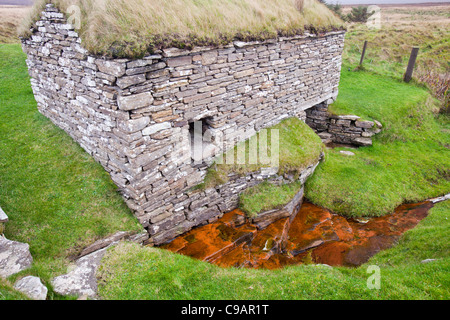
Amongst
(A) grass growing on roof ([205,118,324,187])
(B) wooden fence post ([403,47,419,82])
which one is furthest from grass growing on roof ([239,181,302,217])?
(B) wooden fence post ([403,47,419,82])

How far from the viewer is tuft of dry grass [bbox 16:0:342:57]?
5.69 meters

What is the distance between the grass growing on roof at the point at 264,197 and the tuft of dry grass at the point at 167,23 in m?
4.53

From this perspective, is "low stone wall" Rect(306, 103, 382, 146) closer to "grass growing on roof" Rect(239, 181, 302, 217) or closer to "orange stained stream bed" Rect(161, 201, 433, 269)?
"orange stained stream bed" Rect(161, 201, 433, 269)

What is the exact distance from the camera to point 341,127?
13.3 meters

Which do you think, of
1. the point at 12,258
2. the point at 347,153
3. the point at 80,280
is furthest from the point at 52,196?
the point at 347,153

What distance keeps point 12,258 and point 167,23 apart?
576 cm

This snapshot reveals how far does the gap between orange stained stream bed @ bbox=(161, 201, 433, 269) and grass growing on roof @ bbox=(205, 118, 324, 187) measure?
1380mm

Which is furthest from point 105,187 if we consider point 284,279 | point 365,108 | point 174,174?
point 365,108

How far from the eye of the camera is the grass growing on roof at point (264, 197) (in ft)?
27.7

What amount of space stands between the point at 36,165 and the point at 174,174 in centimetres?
412

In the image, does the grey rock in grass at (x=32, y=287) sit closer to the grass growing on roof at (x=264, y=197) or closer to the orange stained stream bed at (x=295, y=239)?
the orange stained stream bed at (x=295, y=239)

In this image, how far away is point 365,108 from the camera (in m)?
14.0

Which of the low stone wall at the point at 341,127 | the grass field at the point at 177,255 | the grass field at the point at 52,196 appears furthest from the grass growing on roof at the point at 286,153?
the low stone wall at the point at 341,127
